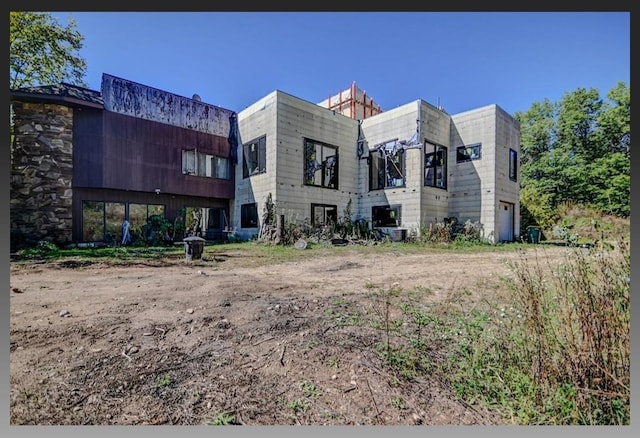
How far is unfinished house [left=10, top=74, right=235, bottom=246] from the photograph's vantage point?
7562 millimetres

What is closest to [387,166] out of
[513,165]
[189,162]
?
[513,165]

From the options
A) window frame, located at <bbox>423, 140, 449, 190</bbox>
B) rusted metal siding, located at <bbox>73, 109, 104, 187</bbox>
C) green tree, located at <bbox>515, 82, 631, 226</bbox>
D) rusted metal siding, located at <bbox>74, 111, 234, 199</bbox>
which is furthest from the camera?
window frame, located at <bbox>423, 140, 449, 190</bbox>

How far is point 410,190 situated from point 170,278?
29.7 ft

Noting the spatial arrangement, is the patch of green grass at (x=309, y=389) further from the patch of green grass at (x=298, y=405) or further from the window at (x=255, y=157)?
the window at (x=255, y=157)

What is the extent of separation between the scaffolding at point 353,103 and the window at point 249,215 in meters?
5.97

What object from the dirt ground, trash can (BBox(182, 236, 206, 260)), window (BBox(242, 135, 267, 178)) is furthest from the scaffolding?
the dirt ground

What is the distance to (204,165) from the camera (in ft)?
37.7

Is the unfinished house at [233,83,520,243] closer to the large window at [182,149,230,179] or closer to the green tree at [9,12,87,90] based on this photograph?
the large window at [182,149,230,179]

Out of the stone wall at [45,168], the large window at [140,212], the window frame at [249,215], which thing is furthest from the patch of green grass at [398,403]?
the large window at [140,212]

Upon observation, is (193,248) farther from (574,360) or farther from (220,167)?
(220,167)

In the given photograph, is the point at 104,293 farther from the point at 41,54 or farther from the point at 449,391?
the point at 41,54

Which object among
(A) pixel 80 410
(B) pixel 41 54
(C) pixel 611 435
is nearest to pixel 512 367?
(C) pixel 611 435

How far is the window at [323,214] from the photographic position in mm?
10930

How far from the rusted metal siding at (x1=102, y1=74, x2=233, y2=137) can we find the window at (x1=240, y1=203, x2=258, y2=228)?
3.36 meters
